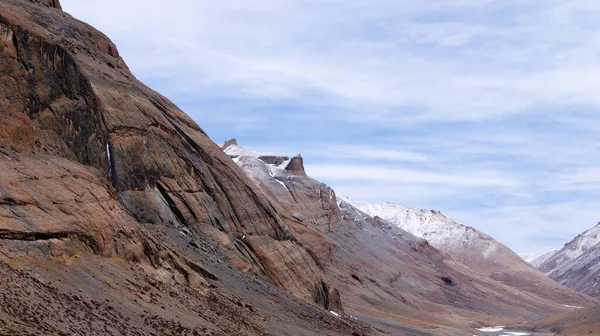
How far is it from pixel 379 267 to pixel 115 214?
3494 inches

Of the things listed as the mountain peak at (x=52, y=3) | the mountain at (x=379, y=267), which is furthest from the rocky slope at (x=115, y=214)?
the mountain at (x=379, y=267)

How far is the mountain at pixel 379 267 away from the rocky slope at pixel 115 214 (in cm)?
2273

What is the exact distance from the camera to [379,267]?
12444 cm

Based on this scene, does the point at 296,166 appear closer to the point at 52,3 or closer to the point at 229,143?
the point at 229,143

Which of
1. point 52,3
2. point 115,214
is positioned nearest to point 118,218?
point 115,214

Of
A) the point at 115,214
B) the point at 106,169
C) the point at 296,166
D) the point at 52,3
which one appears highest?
the point at 296,166

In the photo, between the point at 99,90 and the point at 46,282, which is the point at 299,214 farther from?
the point at 46,282

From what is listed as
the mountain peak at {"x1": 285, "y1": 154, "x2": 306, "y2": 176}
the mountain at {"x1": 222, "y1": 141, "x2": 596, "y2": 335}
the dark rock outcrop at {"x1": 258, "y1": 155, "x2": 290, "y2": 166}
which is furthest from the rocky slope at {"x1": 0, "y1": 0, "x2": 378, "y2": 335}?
Result: the dark rock outcrop at {"x1": 258, "y1": 155, "x2": 290, "y2": 166}

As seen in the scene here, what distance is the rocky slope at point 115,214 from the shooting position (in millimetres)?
31766

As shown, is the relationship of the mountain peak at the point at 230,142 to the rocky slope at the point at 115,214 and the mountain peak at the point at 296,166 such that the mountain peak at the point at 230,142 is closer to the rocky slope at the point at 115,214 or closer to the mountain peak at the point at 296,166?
the mountain peak at the point at 296,166

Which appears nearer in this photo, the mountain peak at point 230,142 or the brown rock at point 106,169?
the brown rock at point 106,169

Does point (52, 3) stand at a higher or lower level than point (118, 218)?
higher

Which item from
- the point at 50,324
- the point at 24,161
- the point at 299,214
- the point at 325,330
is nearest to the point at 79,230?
the point at 24,161

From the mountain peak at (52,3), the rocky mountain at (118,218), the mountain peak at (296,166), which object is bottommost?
the rocky mountain at (118,218)
